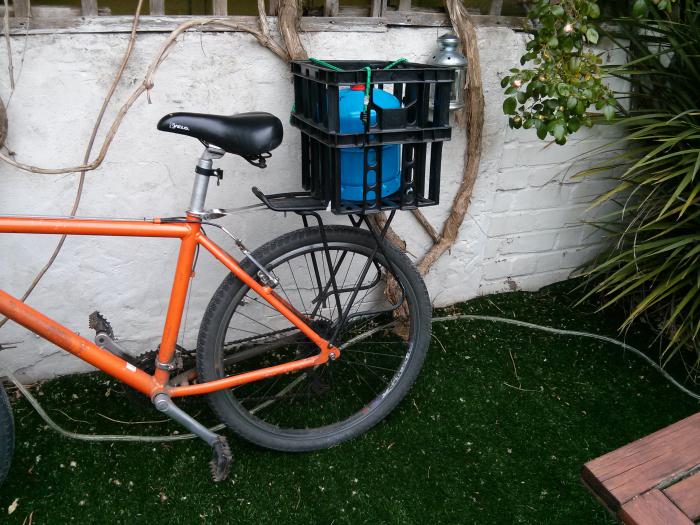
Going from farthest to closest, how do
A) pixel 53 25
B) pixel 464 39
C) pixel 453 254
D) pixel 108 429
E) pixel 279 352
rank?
pixel 453 254 < pixel 279 352 < pixel 464 39 < pixel 108 429 < pixel 53 25

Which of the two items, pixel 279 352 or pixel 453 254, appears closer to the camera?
pixel 279 352

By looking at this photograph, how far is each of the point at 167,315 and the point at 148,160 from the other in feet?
1.93

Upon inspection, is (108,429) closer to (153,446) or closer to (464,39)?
(153,446)

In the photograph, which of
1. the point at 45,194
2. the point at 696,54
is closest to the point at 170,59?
the point at 45,194

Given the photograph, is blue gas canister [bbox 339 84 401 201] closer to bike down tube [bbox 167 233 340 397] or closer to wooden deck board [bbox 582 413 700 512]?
bike down tube [bbox 167 233 340 397]

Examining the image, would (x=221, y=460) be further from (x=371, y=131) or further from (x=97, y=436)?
(x=371, y=131)

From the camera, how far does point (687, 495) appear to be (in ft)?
3.88

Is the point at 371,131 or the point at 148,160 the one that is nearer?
the point at 371,131

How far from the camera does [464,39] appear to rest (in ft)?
7.23

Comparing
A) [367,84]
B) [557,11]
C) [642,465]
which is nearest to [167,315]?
[367,84]

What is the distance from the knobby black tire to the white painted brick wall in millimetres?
510

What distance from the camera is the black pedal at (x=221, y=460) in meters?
1.82

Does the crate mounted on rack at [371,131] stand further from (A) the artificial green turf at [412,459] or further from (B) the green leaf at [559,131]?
(A) the artificial green turf at [412,459]

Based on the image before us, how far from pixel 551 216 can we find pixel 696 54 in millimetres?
863
